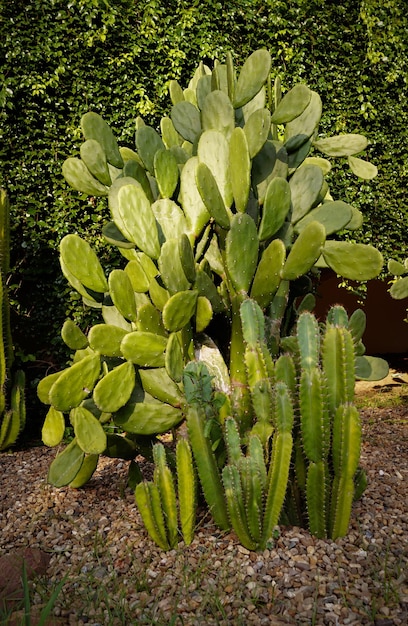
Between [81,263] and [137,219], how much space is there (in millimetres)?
314

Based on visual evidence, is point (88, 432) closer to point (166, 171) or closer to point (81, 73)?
point (166, 171)

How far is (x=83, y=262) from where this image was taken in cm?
221

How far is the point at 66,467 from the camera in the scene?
214 centimetres

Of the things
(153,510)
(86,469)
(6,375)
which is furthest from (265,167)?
(6,375)

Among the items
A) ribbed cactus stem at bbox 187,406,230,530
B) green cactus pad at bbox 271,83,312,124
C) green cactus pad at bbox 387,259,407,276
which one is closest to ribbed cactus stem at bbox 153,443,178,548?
ribbed cactus stem at bbox 187,406,230,530

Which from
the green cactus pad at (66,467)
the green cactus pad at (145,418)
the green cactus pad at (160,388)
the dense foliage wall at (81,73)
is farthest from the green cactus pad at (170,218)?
→ the dense foliage wall at (81,73)

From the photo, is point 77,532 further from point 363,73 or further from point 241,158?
point 363,73

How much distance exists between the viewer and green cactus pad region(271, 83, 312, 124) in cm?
220

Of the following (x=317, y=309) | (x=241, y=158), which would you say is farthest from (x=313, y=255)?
(x=317, y=309)

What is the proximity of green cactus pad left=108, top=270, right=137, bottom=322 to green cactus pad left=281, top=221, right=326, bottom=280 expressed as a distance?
56 centimetres

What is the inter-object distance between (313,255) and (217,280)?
55 centimetres

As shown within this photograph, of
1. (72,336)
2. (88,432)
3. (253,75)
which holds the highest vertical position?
(253,75)

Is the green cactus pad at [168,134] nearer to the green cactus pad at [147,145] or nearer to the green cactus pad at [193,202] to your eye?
the green cactus pad at [147,145]

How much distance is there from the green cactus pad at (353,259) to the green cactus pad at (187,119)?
743 millimetres
